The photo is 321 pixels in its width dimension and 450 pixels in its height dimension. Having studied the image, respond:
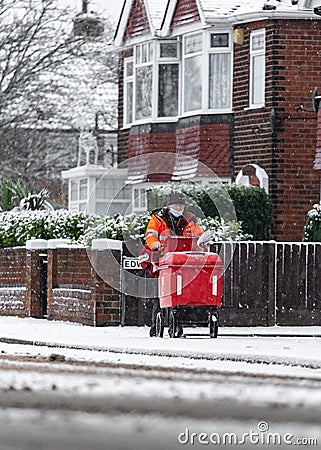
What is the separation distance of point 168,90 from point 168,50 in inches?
38.0

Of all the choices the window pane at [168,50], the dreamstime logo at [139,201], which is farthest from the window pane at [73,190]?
the window pane at [168,50]

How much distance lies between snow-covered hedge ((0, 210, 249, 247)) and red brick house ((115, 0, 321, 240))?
271 inches

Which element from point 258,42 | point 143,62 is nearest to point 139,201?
point 143,62

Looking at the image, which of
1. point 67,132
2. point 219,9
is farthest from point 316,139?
point 67,132

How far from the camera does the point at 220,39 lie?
32.2 metres

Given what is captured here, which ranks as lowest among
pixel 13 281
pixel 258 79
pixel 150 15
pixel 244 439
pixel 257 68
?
pixel 244 439

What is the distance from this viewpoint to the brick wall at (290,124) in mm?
30234

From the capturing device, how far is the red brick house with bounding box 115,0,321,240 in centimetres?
3030

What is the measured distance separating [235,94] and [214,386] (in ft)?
69.6

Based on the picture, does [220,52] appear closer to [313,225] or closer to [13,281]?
[313,225]

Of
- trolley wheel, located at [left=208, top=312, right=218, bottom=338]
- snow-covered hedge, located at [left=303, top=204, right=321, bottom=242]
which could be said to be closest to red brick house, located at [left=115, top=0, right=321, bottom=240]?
snow-covered hedge, located at [left=303, top=204, right=321, bottom=242]

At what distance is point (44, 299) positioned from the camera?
23938 millimetres

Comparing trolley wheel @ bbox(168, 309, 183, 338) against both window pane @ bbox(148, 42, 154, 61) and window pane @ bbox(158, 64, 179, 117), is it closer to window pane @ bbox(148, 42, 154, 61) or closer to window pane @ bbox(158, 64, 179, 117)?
window pane @ bbox(158, 64, 179, 117)

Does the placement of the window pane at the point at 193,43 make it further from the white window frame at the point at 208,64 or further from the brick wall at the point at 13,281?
the brick wall at the point at 13,281
